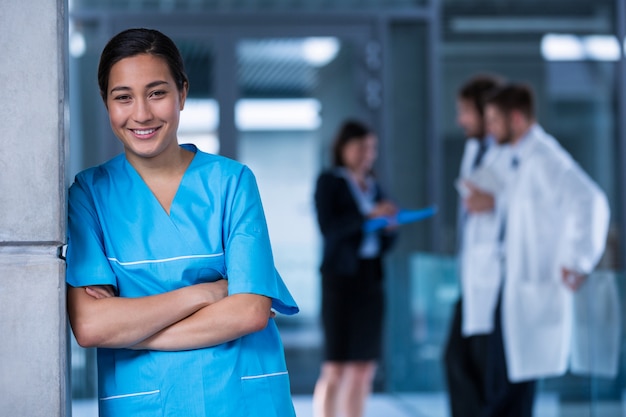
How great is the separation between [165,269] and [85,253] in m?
0.13

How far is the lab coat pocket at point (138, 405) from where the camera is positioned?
1.65 metres

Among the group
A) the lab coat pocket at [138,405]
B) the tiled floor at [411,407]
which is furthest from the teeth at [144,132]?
the tiled floor at [411,407]

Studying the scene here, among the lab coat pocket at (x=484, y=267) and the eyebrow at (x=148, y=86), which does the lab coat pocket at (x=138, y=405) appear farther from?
Answer: the lab coat pocket at (x=484, y=267)

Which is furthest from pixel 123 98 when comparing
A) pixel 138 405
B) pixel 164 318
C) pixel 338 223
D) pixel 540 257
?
pixel 338 223

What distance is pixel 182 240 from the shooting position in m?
1.69

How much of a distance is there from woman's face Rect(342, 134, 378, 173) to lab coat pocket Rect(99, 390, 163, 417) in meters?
3.33

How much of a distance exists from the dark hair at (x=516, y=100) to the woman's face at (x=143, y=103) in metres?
2.46

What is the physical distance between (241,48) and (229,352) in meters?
4.73

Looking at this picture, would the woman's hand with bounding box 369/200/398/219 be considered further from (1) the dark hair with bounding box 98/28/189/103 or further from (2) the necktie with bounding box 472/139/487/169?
(1) the dark hair with bounding box 98/28/189/103

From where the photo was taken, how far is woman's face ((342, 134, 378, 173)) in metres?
4.90

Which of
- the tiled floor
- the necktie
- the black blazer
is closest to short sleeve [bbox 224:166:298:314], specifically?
the tiled floor

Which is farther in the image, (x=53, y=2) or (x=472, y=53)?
(x=472, y=53)

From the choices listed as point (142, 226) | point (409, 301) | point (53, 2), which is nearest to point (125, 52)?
point (53, 2)

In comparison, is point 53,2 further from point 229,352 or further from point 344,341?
point 344,341
